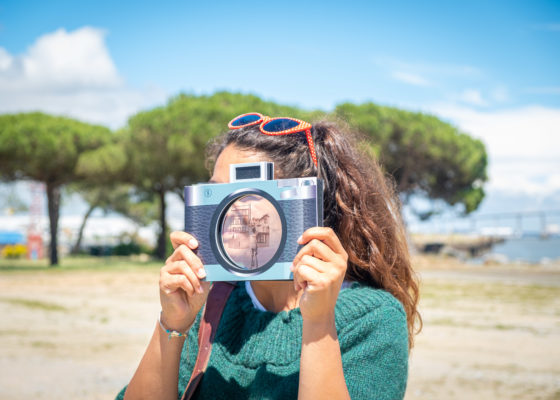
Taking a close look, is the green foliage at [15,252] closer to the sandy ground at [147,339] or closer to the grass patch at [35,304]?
the sandy ground at [147,339]

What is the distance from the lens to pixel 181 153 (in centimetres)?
2198

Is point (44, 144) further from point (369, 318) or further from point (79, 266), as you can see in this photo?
point (369, 318)

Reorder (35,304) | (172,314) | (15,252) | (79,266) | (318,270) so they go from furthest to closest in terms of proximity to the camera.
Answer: (15,252) < (79,266) < (35,304) < (172,314) < (318,270)

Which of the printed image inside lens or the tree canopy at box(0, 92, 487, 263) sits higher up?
the tree canopy at box(0, 92, 487, 263)

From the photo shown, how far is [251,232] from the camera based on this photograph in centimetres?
148

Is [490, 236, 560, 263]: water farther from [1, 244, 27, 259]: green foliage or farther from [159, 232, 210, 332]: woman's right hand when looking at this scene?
[159, 232, 210, 332]: woman's right hand

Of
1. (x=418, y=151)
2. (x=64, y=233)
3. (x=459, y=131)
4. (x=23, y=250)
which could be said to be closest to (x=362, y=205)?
(x=418, y=151)

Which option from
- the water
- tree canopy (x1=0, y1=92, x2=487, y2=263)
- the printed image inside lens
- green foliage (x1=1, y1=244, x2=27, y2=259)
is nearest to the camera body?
the printed image inside lens

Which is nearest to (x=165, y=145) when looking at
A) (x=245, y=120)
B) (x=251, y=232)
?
(x=245, y=120)

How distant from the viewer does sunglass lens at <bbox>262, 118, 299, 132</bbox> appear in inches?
68.6

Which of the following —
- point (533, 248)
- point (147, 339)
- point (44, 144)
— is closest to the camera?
point (147, 339)

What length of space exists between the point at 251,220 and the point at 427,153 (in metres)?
25.8

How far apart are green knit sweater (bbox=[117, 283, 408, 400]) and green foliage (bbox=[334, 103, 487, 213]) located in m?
22.2

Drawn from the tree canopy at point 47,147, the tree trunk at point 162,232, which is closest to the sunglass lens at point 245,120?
the tree canopy at point 47,147
